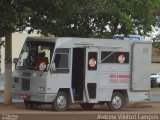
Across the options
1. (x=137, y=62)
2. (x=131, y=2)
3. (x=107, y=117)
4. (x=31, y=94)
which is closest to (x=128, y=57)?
(x=137, y=62)

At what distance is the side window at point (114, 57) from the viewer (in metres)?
21.6

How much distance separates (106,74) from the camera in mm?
21656

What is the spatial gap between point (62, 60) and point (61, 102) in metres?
1.53

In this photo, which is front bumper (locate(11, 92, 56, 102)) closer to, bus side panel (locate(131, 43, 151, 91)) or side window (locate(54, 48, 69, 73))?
side window (locate(54, 48, 69, 73))

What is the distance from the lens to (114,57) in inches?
862

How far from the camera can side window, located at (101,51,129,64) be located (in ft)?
70.8

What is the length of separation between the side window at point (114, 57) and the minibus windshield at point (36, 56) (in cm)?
227

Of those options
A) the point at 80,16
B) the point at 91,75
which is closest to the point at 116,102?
the point at 91,75

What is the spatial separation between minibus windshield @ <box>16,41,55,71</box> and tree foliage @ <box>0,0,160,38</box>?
96 centimetres

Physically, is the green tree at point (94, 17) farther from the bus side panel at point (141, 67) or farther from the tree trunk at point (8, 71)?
the bus side panel at point (141, 67)

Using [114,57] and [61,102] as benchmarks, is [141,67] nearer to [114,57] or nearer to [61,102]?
[114,57]

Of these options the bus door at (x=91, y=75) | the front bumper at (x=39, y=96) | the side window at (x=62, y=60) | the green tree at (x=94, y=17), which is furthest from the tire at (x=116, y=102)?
the green tree at (x=94, y=17)

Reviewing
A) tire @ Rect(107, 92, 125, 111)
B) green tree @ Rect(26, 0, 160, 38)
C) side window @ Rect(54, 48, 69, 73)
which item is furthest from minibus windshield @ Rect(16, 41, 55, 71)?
tire @ Rect(107, 92, 125, 111)

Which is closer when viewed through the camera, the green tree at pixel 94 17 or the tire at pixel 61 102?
the tire at pixel 61 102
